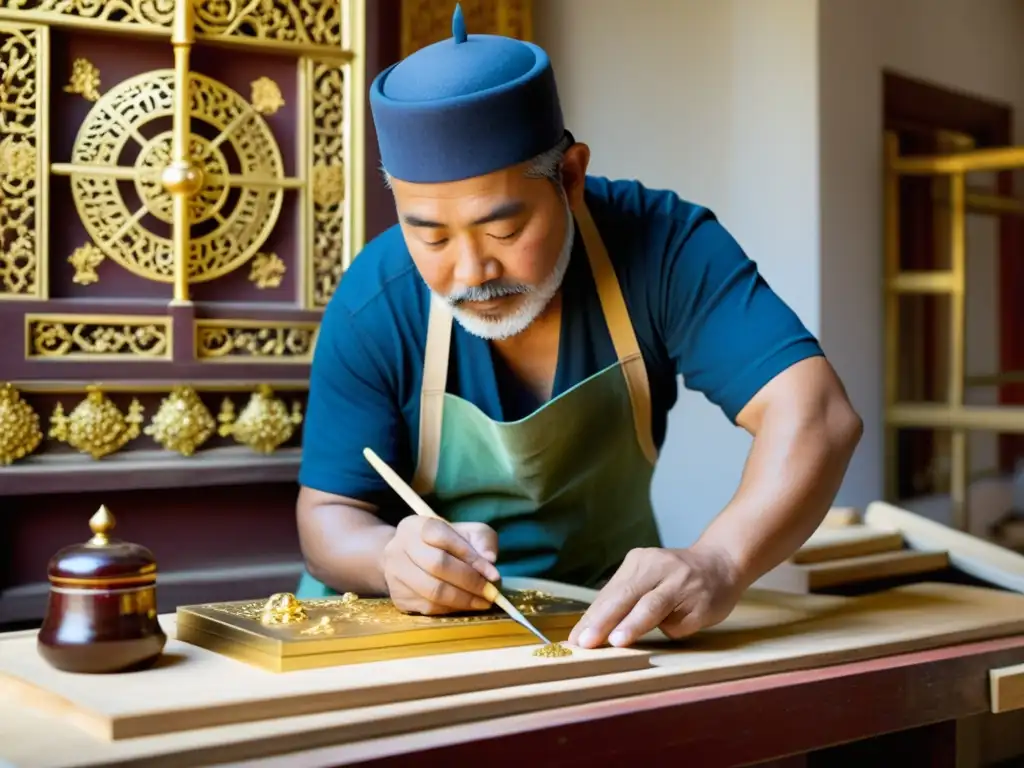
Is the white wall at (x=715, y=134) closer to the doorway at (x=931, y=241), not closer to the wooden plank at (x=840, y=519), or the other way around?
the doorway at (x=931, y=241)

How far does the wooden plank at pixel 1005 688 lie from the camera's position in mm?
1697

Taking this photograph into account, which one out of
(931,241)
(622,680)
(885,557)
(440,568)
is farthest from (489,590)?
(931,241)

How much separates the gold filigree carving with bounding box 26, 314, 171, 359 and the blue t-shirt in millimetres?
908

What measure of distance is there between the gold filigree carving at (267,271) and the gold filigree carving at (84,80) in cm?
51

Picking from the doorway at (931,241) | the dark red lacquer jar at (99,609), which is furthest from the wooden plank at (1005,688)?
the doorway at (931,241)

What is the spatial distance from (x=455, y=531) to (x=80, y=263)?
5.05ft

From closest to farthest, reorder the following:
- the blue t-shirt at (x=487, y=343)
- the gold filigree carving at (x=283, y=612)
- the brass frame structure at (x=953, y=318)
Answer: the gold filigree carving at (x=283, y=612) → the blue t-shirt at (x=487, y=343) → the brass frame structure at (x=953, y=318)

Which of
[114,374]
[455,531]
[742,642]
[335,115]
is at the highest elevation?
[335,115]

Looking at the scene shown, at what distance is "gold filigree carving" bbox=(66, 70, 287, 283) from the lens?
114 inches

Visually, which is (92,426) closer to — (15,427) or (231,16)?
(15,427)

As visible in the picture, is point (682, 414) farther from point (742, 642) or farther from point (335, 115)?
point (742, 642)

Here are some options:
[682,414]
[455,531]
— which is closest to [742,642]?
[455,531]

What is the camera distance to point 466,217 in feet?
5.91

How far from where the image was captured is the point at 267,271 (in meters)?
3.11
